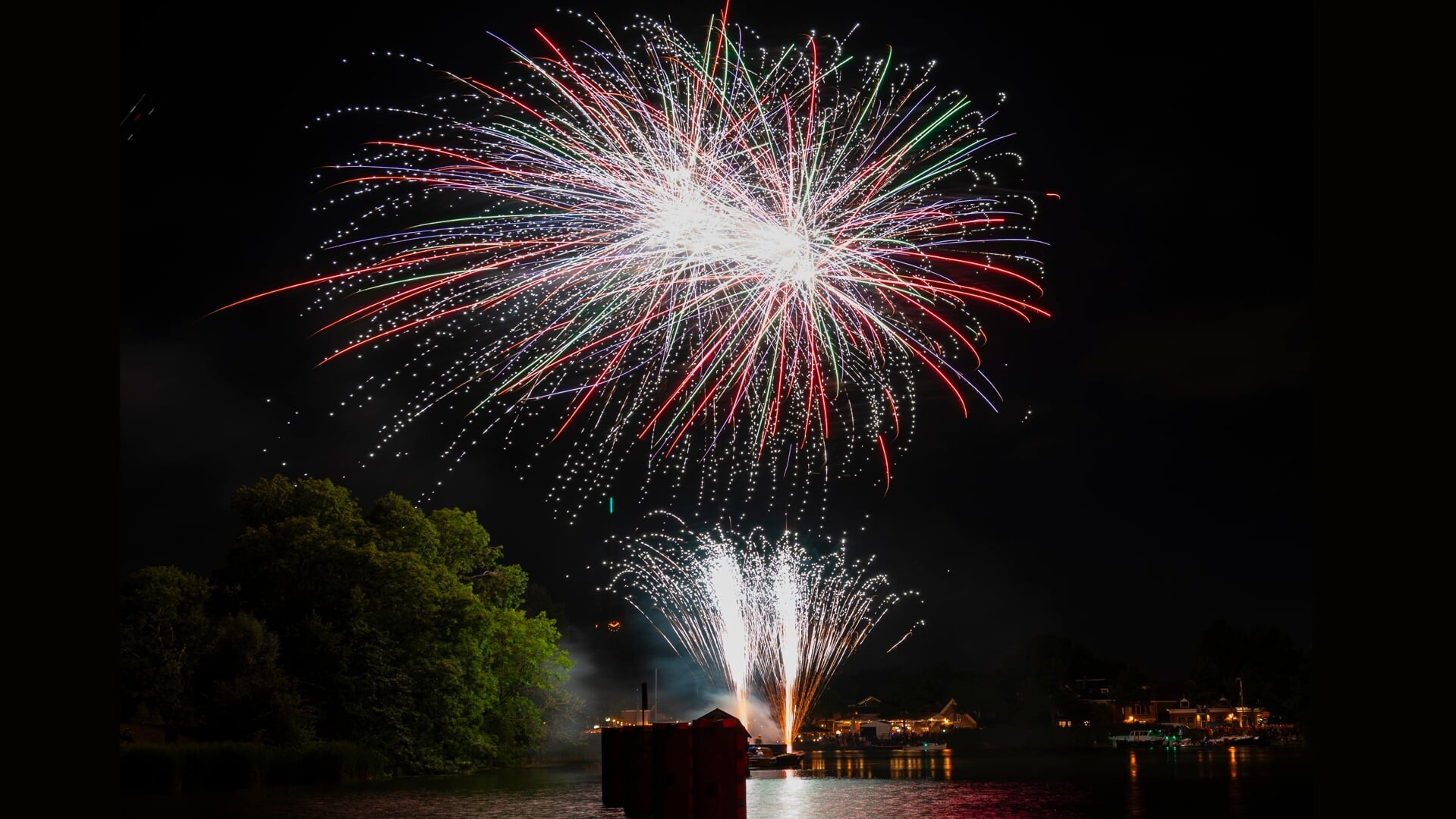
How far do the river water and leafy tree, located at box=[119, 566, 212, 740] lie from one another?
26.3 ft

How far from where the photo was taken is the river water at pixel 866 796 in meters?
30.5

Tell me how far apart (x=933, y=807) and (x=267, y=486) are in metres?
32.8

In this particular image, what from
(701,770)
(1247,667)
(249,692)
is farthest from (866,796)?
(1247,667)

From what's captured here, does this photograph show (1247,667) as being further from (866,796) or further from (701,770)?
(701,770)

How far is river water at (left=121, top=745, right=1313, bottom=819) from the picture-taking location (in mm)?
30484

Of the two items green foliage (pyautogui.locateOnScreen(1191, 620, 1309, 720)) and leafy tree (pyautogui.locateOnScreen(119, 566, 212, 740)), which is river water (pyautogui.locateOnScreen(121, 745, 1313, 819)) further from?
green foliage (pyautogui.locateOnScreen(1191, 620, 1309, 720))

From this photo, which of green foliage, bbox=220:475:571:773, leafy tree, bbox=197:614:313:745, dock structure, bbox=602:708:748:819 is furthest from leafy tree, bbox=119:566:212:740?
dock structure, bbox=602:708:748:819

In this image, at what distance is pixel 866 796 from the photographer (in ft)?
121

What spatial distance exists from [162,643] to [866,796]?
27.4m

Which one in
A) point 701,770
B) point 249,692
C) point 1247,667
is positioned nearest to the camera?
point 701,770

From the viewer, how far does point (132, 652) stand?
47.9 meters

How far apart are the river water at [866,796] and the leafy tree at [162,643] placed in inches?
316

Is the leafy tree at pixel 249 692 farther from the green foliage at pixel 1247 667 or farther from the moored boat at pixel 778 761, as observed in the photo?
the green foliage at pixel 1247 667

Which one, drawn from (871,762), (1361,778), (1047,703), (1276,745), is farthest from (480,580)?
(1047,703)
